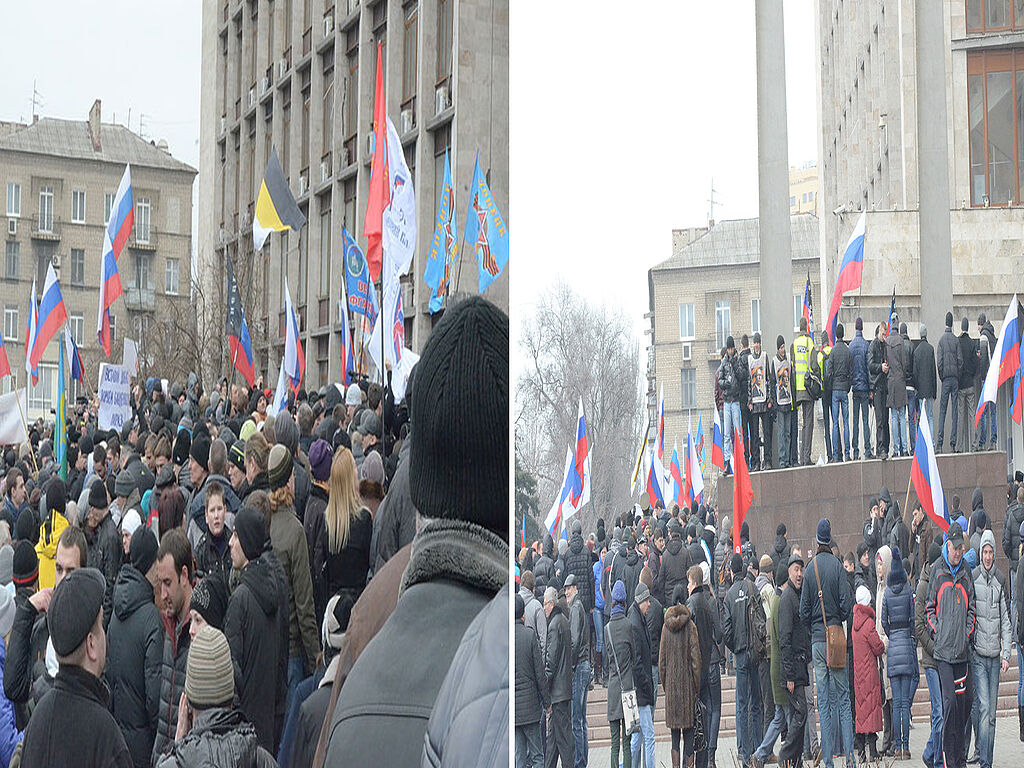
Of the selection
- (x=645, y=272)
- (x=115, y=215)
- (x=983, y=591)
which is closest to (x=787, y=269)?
(x=645, y=272)

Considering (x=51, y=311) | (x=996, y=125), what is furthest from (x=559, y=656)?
(x=51, y=311)

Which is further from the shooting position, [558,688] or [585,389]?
[585,389]

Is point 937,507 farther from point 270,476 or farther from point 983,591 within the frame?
point 270,476

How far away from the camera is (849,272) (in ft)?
8.58

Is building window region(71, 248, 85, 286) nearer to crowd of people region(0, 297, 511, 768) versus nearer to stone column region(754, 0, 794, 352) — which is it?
crowd of people region(0, 297, 511, 768)

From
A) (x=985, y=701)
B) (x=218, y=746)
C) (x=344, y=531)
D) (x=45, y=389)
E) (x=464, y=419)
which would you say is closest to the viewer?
(x=464, y=419)

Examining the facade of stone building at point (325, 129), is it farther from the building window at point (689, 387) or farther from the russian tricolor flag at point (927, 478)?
the russian tricolor flag at point (927, 478)

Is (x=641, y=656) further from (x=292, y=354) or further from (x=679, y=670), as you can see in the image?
(x=292, y=354)

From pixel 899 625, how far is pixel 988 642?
0.15 m

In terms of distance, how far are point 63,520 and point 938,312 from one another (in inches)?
291

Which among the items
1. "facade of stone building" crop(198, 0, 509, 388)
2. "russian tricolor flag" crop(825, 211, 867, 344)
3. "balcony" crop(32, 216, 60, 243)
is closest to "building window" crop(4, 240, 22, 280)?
"balcony" crop(32, 216, 60, 243)

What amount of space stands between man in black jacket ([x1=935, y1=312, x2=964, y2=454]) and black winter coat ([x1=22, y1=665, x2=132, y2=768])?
11.4 feet

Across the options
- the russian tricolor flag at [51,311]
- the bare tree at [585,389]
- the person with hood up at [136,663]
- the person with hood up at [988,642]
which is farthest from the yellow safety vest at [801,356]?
the russian tricolor flag at [51,311]

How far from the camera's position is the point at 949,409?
2.52 meters
